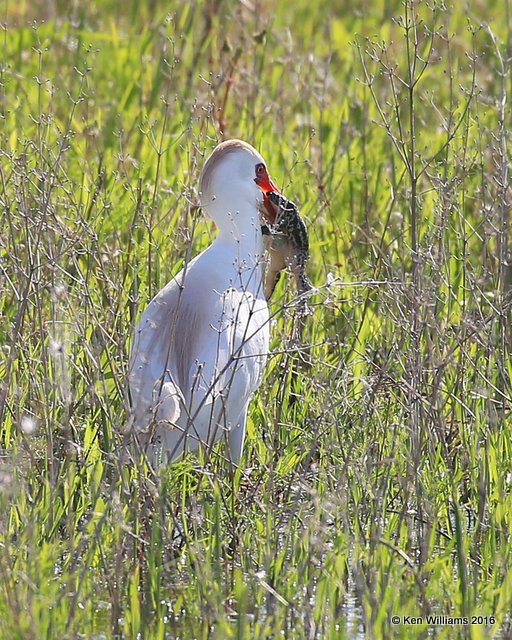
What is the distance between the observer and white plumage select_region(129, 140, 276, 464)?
373 centimetres

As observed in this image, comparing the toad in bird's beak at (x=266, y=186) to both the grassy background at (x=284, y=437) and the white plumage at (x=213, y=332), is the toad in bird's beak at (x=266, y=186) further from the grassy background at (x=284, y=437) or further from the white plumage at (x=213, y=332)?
the grassy background at (x=284, y=437)

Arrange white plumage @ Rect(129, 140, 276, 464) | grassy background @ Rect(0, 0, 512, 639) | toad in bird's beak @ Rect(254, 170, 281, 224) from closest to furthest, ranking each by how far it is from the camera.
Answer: grassy background @ Rect(0, 0, 512, 639) → white plumage @ Rect(129, 140, 276, 464) → toad in bird's beak @ Rect(254, 170, 281, 224)

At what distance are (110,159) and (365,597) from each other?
12.2ft

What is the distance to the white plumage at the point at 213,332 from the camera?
3730 millimetres

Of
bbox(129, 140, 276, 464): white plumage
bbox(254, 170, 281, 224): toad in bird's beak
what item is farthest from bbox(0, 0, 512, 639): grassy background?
bbox(254, 170, 281, 224): toad in bird's beak

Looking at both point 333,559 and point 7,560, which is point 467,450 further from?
point 7,560

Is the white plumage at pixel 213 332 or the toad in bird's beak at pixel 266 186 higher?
the toad in bird's beak at pixel 266 186

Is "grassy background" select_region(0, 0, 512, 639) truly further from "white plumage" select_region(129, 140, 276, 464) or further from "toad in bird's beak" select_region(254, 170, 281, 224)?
"toad in bird's beak" select_region(254, 170, 281, 224)

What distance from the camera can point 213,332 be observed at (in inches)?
161

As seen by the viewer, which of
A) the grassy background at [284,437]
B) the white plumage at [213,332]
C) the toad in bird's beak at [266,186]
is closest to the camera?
the grassy background at [284,437]

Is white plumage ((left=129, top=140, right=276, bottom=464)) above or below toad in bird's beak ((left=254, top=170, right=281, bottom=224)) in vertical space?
below

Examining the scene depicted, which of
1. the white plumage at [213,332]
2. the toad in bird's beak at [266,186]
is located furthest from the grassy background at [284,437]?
the toad in bird's beak at [266,186]

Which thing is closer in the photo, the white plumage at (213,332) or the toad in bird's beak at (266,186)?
the white plumage at (213,332)

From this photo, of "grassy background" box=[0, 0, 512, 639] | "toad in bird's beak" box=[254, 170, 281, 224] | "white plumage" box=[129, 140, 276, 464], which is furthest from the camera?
"toad in bird's beak" box=[254, 170, 281, 224]
